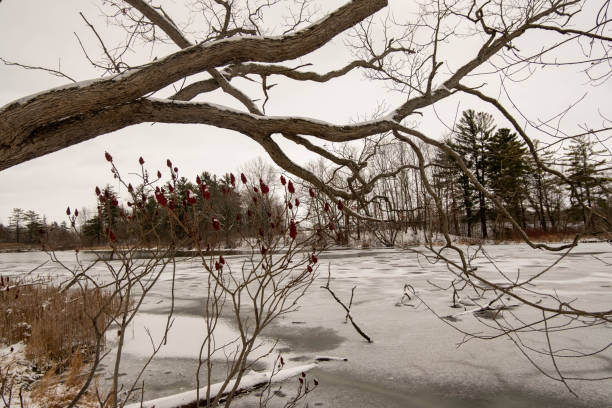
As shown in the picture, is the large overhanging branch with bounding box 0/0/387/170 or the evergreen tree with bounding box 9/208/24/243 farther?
the evergreen tree with bounding box 9/208/24/243

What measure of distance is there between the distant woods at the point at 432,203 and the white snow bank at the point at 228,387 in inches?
52.7

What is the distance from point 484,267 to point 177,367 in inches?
368

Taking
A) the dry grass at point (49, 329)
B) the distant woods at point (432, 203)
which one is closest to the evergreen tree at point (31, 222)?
the distant woods at point (432, 203)

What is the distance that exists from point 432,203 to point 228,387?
304 centimetres

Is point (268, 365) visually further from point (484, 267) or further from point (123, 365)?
point (484, 267)

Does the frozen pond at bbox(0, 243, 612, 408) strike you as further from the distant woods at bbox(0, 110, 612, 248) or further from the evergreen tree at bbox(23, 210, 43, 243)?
the evergreen tree at bbox(23, 210, 43, 243)

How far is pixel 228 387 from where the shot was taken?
3.27 meters

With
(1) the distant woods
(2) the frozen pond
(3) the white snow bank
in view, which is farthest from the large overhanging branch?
(2) the frozen pond

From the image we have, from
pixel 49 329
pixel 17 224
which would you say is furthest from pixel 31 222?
pixel 49 329

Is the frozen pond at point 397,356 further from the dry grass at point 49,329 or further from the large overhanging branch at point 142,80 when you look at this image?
the large overhanging branch at point 142,80

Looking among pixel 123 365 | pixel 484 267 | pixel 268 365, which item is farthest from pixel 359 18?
pixel 484 267

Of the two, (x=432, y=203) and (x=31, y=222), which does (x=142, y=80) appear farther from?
(x=31, y=222)

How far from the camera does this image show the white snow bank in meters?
2.87

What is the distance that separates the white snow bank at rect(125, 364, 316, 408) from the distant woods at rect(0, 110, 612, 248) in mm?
1338
